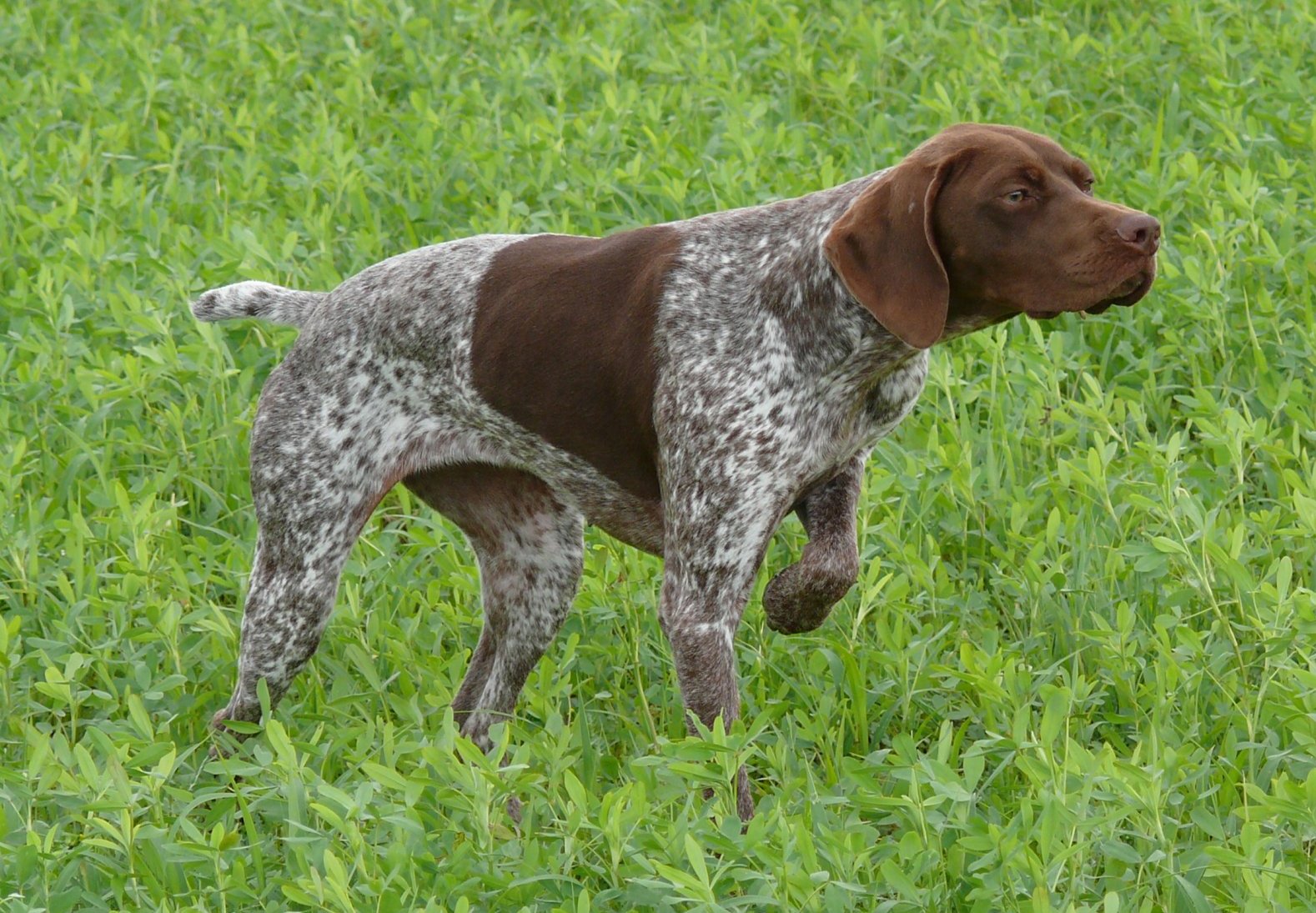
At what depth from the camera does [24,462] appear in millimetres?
6172

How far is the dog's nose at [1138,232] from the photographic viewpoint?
395 cm

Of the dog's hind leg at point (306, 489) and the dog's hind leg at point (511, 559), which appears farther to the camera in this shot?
the dog's hind leg at point (511, 559)

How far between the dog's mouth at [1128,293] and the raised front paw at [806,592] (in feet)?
2.62

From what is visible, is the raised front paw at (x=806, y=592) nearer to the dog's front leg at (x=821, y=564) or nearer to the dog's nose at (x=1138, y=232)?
the dog's front leg at (x=821, y=564)

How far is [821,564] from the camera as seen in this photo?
4492mm

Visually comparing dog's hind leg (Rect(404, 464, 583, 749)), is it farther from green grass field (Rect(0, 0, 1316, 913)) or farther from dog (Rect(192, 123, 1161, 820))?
green grass field (Rect(0, 0, 1316, 913))

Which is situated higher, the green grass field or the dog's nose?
the dog's nose

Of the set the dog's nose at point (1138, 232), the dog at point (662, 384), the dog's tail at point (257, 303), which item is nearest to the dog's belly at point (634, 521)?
the dog at point (662, 384)

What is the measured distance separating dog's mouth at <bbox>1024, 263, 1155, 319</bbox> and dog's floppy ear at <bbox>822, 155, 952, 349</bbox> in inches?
8.8

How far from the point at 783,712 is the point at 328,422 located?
136 centimetres

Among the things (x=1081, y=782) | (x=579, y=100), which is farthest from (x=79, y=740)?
(x=579, y=100)

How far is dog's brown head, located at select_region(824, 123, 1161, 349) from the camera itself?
4027mm

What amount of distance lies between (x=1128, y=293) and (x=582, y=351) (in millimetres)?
1331

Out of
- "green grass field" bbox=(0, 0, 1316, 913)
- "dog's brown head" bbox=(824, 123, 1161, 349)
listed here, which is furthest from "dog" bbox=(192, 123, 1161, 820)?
"green grass field" bbox=(0, 0, 1316, 913)
